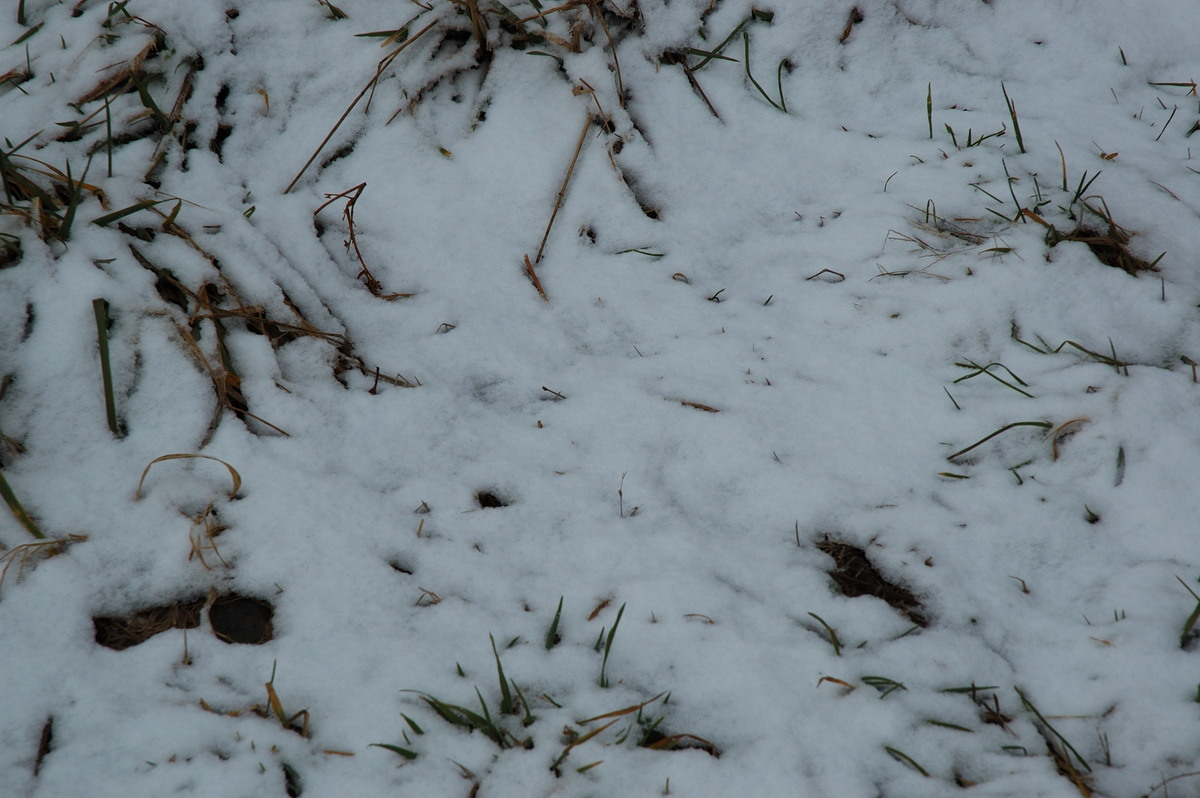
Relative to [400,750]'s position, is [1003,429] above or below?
above

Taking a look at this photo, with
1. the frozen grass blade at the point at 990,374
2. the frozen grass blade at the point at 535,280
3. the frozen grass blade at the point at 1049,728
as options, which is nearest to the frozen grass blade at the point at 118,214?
the frozen grass blade at the point at 535,280

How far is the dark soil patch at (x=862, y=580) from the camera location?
1.59 m

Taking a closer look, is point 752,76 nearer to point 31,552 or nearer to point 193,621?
point 193,621

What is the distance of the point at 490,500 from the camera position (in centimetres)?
184

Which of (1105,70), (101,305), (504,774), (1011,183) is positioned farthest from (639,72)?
(504,774)

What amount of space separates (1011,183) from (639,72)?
1.35 meters

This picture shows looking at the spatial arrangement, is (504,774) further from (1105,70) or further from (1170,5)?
(1170,5)

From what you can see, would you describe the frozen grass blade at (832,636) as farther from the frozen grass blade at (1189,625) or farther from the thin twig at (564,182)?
the thin twig at (564,182)

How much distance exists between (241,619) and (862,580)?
139 centimetres

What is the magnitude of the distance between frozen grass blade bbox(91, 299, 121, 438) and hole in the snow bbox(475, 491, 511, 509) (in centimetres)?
87

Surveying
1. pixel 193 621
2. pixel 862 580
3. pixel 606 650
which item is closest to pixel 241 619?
pixel 193 621

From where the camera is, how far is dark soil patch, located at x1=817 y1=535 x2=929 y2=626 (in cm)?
159

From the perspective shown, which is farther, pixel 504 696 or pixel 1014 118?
pixel 1014 118

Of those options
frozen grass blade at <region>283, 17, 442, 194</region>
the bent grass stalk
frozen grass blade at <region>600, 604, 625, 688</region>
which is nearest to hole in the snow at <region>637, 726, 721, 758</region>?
frozen grass blade at <region>600, 604, 625, 688</region>
